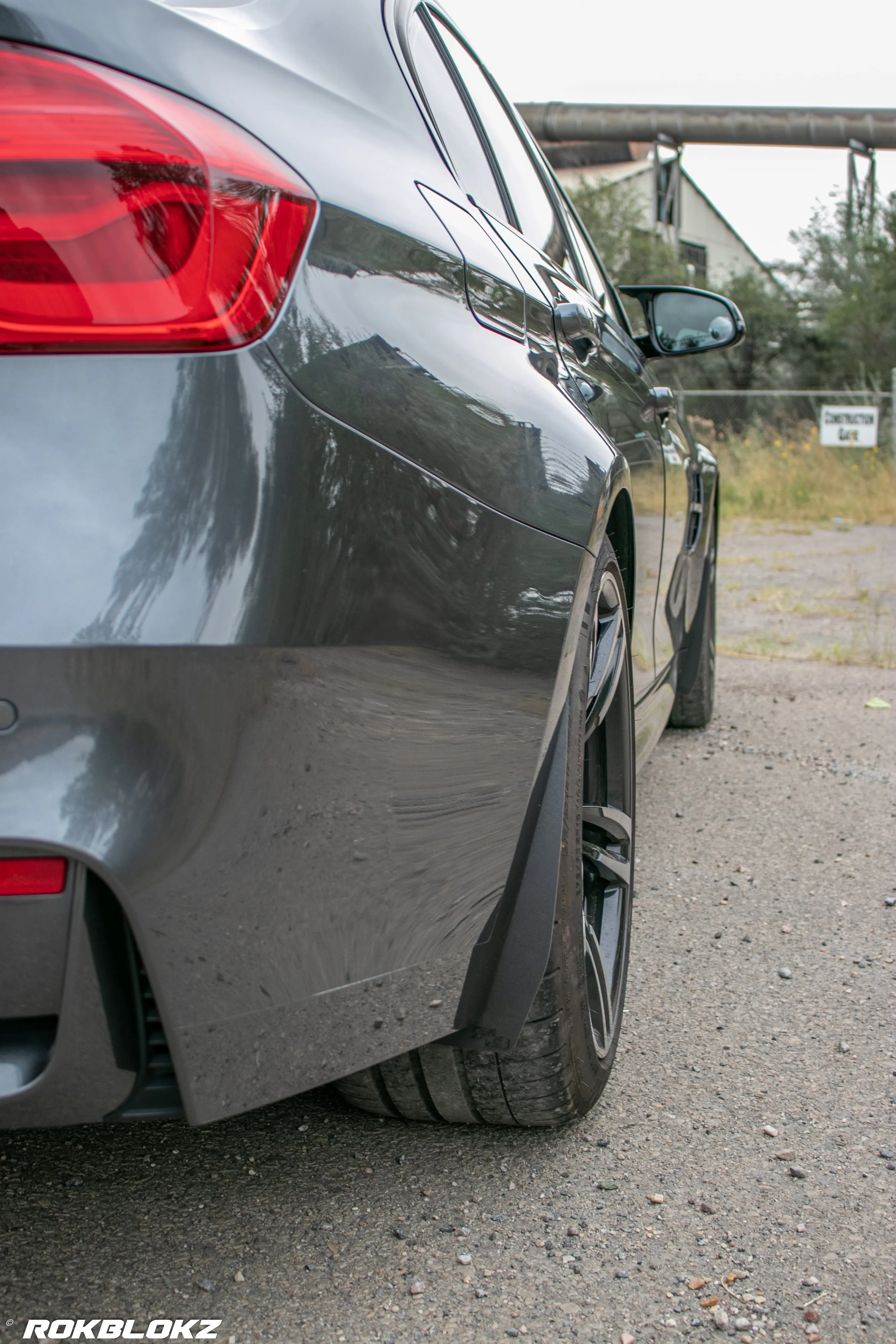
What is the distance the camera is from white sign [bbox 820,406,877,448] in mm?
15070

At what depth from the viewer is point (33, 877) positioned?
3.54 feet

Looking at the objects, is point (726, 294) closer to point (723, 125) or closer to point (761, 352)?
point (761, 352)

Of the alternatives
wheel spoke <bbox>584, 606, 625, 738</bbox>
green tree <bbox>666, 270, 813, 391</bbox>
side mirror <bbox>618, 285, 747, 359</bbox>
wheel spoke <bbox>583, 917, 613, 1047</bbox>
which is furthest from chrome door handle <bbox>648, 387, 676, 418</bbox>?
green tree <bbox>666, 270, 813, 391</bbox>

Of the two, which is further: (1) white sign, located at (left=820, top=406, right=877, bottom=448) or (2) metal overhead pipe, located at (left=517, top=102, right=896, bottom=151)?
(2) metal overhead pipe, located at (left=517, top=102, right=896, bottom=151)

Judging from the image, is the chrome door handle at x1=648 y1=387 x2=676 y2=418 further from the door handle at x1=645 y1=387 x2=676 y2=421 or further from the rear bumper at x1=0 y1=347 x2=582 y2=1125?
the rear bumper at x1=0 y1=347 x2=582 y2=1125

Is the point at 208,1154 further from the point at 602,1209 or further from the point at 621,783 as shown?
the point at 621,783

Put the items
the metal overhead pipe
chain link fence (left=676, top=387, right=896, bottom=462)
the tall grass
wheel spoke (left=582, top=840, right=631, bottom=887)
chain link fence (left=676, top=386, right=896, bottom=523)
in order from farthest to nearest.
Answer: the metal overhead pipe
chain link fence (left=676, top=387, right=896, bottom=462)
chain link fence (left=676, top=386, right=896, bottom=523)
the tall grass
wheel spoke (left=582, top=840, right=631, bottom=887)

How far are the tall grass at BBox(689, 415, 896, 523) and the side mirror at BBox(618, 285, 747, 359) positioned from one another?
10.1 metres

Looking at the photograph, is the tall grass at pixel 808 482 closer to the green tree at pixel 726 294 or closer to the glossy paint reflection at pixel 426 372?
the green tree at pixel 726 294

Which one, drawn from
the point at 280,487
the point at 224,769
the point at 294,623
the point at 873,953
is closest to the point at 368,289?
the point at 280,487

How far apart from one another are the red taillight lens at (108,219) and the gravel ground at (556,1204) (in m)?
1.13

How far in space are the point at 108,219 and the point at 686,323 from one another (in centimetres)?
264

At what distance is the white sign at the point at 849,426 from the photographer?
15.1 metres

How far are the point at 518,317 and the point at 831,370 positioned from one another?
78.2ft
